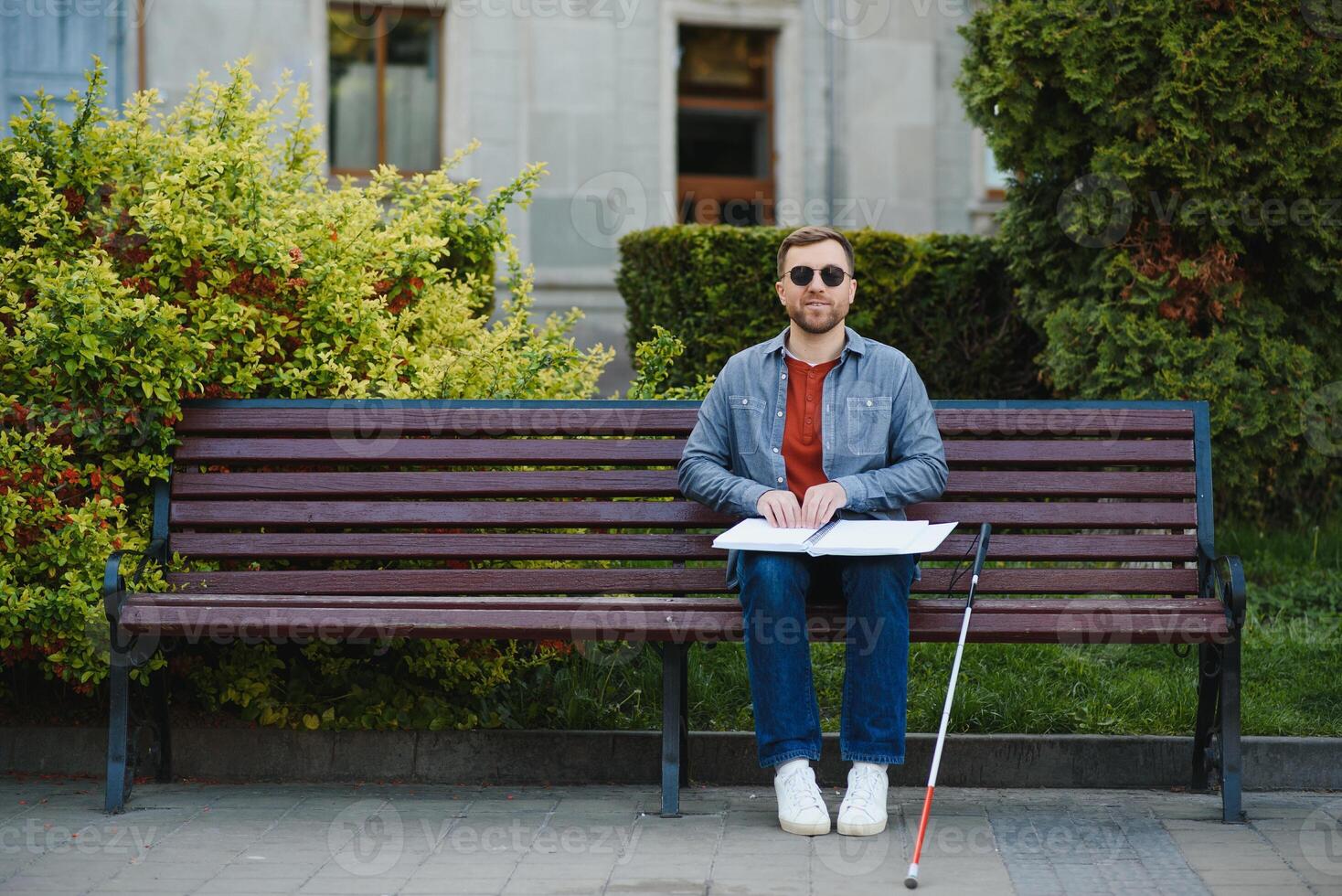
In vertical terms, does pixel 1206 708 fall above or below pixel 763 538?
below

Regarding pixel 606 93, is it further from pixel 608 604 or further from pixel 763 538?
pixel 763 538

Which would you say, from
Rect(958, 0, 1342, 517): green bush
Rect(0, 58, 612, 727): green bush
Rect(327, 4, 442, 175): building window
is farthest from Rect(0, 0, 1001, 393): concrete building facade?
Rect(0, 58, 612, 727): green bush

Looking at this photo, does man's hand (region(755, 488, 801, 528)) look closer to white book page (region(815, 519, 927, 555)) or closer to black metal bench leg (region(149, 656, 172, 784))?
white book page (region(815, 519, 927, 555))

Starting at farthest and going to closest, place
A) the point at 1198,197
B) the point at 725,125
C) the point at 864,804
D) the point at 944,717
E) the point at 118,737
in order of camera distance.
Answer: the point at 725,125, the point at 1198,197, the point at 118,737, the point at 864,804, the point at 944,717

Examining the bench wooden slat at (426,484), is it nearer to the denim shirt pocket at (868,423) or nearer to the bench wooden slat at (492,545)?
the bench wooden slat at (492,545)

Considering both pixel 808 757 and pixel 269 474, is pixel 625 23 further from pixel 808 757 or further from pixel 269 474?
pixel 808 757

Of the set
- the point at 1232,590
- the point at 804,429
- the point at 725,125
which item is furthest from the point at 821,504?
the point at 725,125

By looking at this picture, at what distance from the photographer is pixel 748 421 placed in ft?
15.3

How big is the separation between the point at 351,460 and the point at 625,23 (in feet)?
34.3

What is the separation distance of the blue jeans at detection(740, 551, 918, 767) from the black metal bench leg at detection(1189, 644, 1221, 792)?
3.32ft

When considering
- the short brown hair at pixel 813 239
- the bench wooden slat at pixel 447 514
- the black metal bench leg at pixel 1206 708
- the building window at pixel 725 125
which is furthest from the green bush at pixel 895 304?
the building window at pixel 725 125

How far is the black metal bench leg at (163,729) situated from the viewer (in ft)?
16.0

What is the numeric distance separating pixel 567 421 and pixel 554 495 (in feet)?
0.79

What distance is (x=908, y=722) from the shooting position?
199 inches
